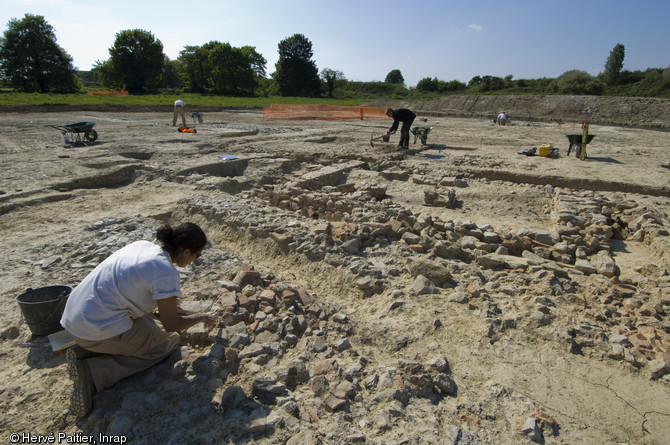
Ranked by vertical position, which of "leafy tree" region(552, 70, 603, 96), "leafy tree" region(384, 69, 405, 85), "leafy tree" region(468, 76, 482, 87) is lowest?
"leafy tree" region(552, 70, 603, 96)

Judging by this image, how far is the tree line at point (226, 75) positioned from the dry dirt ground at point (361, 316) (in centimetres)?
3083

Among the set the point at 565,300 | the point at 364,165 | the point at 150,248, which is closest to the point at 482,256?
the point at 565,300

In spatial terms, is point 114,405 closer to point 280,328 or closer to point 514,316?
point 280,328

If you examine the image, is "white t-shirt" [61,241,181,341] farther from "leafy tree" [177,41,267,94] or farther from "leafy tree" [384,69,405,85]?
"leafy tree" [384,69,405,85]

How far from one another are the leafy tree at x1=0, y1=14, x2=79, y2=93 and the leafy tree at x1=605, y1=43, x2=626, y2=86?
55.5 meters

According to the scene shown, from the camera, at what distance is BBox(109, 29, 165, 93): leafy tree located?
155ft

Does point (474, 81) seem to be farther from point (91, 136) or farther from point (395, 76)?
point (91, 136)

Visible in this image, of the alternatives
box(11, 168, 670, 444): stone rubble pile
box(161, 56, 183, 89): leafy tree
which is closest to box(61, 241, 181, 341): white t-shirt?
box(11, 168, 670, 444): stone rubble pile

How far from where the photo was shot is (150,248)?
7.50 ft

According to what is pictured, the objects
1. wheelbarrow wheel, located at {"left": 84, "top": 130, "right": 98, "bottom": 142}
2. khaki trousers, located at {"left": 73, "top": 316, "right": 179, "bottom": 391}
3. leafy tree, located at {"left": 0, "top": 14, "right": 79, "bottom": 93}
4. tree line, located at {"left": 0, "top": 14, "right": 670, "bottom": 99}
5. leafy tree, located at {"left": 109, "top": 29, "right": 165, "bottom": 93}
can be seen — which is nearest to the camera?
khaki trousers, located at {"left": 73, "top": 316, "right": 179, "bottom": 391}

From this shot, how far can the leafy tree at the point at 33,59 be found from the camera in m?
39.8

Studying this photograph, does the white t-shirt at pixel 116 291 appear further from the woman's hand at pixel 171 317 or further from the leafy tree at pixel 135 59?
the leafy tree at pixel 135 59

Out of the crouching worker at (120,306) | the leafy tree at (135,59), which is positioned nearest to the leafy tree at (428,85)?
the leafy tree at (135,59)

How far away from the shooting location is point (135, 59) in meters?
47.3
